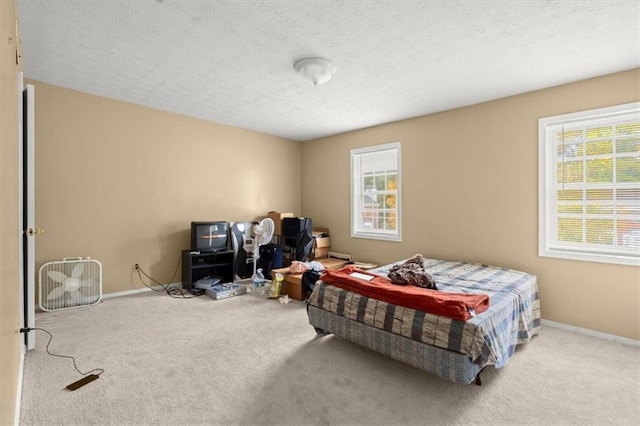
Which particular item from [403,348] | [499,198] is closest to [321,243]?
[499,198]

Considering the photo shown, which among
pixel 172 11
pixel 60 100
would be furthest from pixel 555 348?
pixel 60 100

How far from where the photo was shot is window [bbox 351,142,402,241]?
494 centimetres

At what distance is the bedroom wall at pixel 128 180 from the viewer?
11.9 ft

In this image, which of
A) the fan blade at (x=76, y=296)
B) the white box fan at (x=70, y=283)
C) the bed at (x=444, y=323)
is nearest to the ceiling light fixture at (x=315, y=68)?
the bed at (x=444, y=323)

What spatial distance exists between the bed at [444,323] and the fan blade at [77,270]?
9.26ft

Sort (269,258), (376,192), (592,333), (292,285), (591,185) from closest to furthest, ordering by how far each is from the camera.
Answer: (592,333), (591,185), (292,285), (269,258), (376,192)

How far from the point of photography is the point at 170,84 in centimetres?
348

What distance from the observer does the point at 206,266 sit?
454 cm

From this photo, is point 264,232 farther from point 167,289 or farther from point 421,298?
point 421,298

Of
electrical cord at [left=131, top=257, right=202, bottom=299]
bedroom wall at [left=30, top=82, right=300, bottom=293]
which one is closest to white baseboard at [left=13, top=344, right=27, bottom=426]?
bedroom wall at [left=30, top=82, right=300, bottom=293]

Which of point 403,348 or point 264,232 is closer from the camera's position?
point 403,348

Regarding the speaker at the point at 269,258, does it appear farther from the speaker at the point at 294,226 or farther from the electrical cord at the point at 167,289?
the electrical cord at the point at 167,289

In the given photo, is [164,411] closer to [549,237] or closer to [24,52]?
[24,52]

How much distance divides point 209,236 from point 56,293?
179cm
